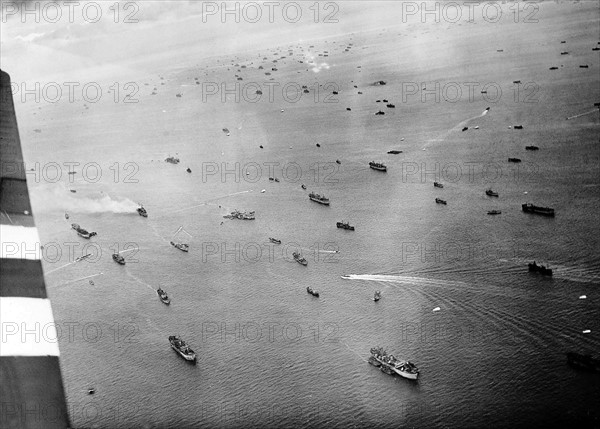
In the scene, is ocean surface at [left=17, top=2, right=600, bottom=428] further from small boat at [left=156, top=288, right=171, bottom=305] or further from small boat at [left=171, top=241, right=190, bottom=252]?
small boat at [left=171, top=241, right=190, bottom=252]

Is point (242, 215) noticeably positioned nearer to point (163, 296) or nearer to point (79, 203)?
point (163, 296)

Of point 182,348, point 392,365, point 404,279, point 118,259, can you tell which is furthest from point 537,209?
point 118,259

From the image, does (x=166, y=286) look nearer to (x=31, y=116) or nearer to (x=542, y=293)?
(x=542, y=293)

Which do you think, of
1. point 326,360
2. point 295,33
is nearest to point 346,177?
point 326,360

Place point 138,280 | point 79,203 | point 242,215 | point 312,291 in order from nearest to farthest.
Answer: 1. point 312,291
2. point 138,280
3. point 242,215
4. point 79,203

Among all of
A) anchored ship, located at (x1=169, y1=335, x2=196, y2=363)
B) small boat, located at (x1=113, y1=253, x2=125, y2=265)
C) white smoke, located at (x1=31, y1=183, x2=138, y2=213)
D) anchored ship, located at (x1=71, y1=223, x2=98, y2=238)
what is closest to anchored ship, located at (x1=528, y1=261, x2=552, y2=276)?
anchored ship, located at (x1=169, y1=335, x2=196, y2=363)

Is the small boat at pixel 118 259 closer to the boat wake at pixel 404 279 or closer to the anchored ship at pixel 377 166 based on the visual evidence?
the boat wake at pixel 404 279

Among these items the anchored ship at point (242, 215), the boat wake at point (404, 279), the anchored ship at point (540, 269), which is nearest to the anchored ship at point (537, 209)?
the anchored ship at point (540, 269)
